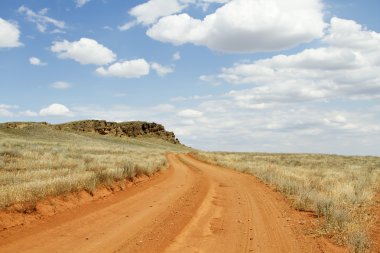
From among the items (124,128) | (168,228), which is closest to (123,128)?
(124,128)

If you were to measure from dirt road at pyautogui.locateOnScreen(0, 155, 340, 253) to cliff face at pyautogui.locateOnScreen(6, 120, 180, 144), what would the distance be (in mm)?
119586

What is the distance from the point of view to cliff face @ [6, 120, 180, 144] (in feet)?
438

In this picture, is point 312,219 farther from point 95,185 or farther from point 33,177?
point 33,177

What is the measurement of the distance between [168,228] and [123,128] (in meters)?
141

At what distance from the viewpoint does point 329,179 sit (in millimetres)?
24250

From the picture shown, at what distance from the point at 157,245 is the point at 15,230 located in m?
→ 3.29

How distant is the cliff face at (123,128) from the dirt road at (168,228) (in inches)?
4708

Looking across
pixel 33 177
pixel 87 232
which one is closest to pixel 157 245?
pixel 87 232

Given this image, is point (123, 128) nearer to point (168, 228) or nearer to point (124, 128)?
point (124, 128)

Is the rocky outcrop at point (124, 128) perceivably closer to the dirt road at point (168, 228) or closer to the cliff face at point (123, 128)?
the cliff face at point (123, 128)

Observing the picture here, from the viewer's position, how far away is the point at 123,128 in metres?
149

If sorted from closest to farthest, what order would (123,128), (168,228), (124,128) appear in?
(168,228)
(123,128)
(124,128)

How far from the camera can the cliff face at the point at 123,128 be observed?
133625 mm

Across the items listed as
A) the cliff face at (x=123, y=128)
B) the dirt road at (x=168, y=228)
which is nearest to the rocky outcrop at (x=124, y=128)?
the cliff face at (x=123, y=128)
